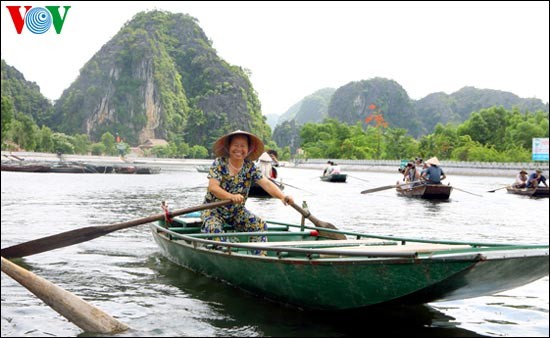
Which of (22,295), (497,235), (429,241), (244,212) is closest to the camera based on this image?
(429,241)

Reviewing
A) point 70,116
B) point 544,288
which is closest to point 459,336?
point 544,288

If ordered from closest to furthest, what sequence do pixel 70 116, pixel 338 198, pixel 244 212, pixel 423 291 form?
1. pixel 423 291
2. pixel 244 212
3. pixel 338 198
4. pixel 70 116

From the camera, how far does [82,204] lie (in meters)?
17.2

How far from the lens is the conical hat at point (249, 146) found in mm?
5730

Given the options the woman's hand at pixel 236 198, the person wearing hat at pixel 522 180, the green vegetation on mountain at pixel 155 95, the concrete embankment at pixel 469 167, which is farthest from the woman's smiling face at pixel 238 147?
the green vegetation on mountain at pixel 155 95

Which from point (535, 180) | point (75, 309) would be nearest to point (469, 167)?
point (535, 180)

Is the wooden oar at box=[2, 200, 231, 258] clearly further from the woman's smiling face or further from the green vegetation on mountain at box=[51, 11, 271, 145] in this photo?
the green vegetation on mountain at box=[51, 11, 271, 145]

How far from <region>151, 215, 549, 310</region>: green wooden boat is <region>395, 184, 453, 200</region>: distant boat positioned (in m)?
13.4

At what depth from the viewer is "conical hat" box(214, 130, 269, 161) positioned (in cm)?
573

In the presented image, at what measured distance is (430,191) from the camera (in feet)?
61.6

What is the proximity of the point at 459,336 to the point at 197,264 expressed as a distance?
3.08 meters

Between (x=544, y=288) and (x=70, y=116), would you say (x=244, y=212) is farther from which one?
(x=70, y=116)

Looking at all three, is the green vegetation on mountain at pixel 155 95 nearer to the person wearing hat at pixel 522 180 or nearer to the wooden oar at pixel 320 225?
the person wearing hat at pixel 522 180

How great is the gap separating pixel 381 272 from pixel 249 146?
2.43 m
